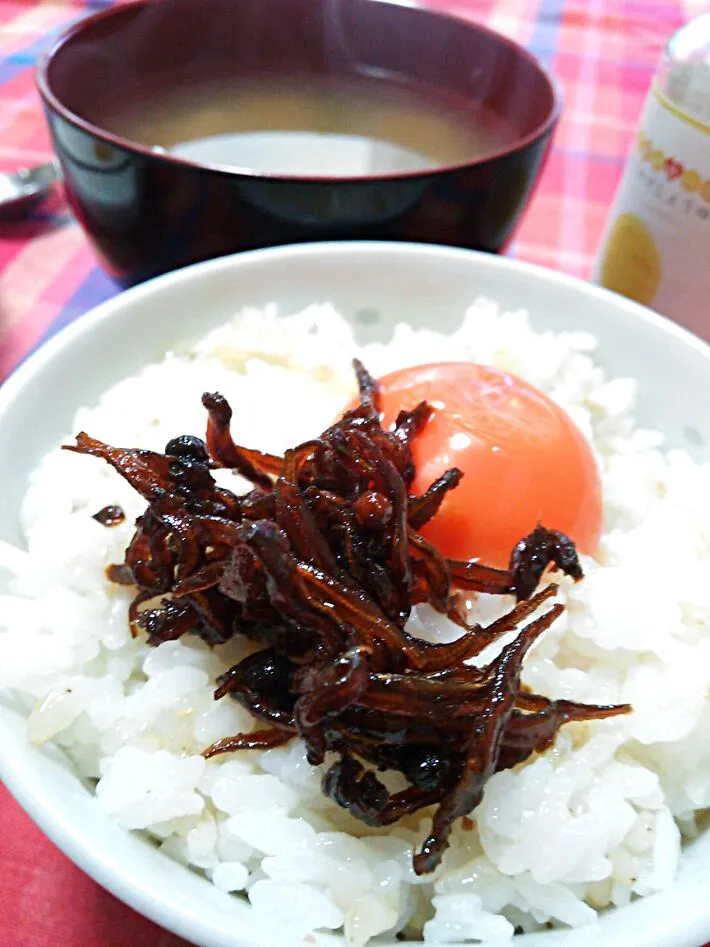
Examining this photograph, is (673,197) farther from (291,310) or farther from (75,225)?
(75,225)

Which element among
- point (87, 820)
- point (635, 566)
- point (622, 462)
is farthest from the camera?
point (622, 462)

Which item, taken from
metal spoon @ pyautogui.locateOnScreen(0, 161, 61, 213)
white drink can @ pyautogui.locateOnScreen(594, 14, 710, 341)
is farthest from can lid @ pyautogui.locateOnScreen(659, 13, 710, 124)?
metal spoon @ pyautogui.locateOnScreen(0, 161, 61, 213)

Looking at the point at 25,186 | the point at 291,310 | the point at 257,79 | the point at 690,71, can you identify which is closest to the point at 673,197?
the point at 690,71

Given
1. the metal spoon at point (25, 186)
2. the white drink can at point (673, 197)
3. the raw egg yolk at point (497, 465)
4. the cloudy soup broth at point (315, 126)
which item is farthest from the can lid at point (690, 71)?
the metal spoon at point (25, 186)

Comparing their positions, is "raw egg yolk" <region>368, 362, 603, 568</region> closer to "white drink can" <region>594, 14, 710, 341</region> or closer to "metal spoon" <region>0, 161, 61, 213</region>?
"white drink can" <region>594, 14, 710, 341</region>

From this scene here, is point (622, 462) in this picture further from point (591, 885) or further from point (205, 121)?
point (205, 121)

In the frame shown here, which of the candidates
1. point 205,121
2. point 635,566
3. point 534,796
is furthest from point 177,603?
point 205,121
